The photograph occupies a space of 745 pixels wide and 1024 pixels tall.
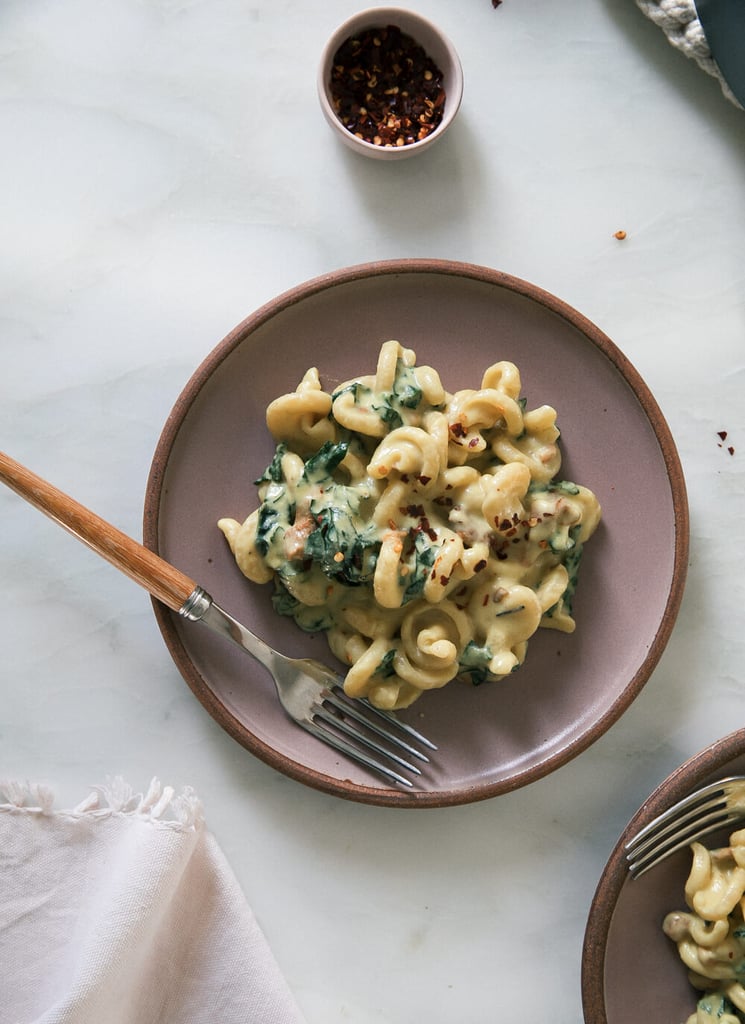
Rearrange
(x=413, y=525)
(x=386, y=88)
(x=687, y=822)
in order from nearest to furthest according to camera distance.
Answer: (x=413, y=525) < (x=687, y=822) < (x=386, y=88)

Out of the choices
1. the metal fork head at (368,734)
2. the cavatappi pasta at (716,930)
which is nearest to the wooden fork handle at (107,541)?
the metal fork head at (368,734)

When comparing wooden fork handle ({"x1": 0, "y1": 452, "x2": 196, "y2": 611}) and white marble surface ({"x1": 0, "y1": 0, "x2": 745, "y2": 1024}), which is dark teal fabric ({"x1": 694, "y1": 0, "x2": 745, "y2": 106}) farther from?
wooden fork handle ({"x1": 0, "y1": 452, "x2": 196, "y2": 611})

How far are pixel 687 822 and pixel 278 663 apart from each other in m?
0.79

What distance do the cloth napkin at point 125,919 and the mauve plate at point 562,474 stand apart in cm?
29

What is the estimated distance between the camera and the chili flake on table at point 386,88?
1.90m

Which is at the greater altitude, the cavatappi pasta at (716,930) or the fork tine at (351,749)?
the fork tine at (351,749)

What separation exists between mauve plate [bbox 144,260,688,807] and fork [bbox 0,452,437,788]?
34 millimetres

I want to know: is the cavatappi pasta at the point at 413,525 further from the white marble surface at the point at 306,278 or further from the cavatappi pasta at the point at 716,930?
the cavatappi pasta at the point at 716,930

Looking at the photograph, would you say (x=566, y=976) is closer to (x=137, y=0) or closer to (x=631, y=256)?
(x=631, y=256)

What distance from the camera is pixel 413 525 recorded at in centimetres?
170

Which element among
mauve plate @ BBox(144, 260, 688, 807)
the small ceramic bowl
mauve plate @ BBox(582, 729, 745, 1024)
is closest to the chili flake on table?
the small ceramic bowl

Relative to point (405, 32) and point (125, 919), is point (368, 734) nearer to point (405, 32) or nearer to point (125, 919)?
point (125, 919)

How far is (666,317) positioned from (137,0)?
1227 mm

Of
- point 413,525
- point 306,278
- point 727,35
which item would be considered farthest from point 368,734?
point 727,35
